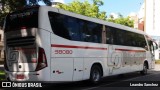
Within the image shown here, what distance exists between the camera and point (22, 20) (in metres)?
13.8

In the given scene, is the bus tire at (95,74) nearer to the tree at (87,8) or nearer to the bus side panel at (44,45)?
the bus side panel at (44,45)

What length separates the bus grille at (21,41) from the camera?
43.7 feet

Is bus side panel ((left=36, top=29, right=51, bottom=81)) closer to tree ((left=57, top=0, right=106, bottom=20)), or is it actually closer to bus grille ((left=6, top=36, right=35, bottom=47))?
bus grille ((left=6, top=36, right=35, bottom=47))

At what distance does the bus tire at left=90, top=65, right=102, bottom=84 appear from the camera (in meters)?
16.2

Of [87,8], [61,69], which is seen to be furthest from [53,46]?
[87,8]

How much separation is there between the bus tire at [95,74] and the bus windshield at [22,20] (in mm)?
4254

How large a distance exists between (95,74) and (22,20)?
4.76m

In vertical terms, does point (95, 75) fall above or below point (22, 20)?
below

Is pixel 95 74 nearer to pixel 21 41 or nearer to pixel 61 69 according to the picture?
pixel 61 69

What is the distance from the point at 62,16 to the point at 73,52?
1647 millimetres

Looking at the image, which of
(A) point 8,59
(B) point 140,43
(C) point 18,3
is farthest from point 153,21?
(A) point 8,59

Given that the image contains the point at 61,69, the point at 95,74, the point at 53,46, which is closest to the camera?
the point at 53,46

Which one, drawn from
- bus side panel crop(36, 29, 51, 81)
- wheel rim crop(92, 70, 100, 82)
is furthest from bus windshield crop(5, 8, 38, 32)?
wheel rim crop(92, 70, 100, 82)

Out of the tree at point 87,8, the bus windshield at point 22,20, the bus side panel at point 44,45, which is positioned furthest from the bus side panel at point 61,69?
the tree at point 87,8
